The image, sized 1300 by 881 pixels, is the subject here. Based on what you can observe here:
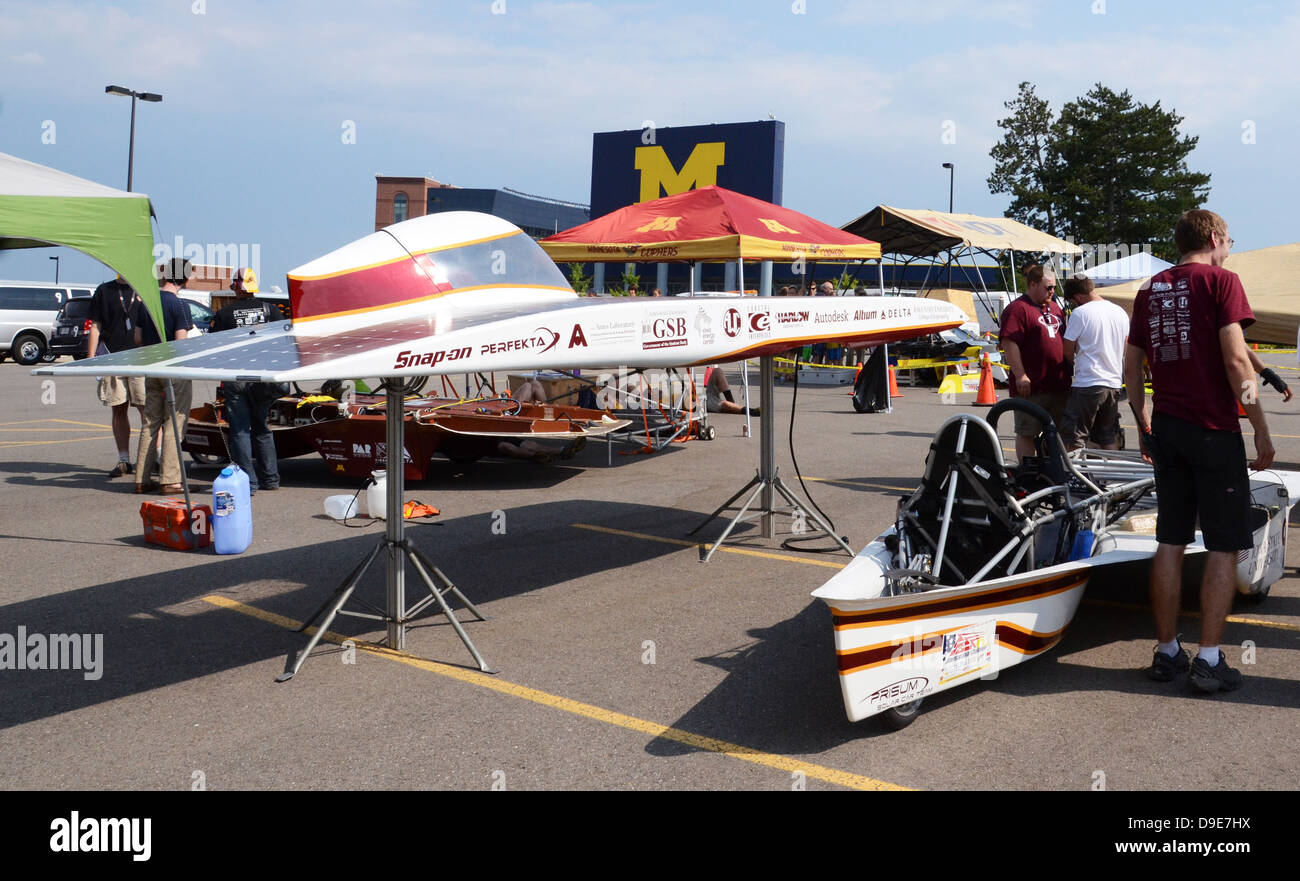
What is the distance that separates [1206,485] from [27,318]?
3255 centimetres

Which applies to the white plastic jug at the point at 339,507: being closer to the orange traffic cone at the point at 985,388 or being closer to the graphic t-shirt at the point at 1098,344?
the graphic t-shirt at the point at 1098,344

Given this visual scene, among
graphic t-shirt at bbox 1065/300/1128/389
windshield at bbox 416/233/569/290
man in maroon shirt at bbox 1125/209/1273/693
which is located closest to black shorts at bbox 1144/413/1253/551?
man in maroon shirt at bbox 1125/209/1273/693

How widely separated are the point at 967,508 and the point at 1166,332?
3.98 ft

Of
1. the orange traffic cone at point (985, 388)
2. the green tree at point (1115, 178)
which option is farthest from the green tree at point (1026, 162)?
the orange traffic cone at point (985, 388)

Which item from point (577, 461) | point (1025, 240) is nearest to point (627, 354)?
point (577, 461)

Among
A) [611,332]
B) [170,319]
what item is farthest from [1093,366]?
[170,319]

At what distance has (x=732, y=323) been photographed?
20.6ft

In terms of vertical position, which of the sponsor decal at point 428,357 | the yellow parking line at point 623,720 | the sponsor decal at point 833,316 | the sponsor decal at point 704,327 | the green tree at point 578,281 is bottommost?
the yellow parking line at point 623,720

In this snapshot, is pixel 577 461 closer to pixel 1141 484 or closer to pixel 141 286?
pixel 141 286

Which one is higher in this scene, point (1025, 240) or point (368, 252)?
point (1025, 240)

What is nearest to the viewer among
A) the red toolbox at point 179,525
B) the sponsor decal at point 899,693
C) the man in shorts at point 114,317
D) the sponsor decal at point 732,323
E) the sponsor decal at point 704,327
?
the sponsor decal at point 899,693

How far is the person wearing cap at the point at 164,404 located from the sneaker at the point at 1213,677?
8098 mm

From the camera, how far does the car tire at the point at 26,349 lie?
2961 centimetres

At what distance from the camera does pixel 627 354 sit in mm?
5293
